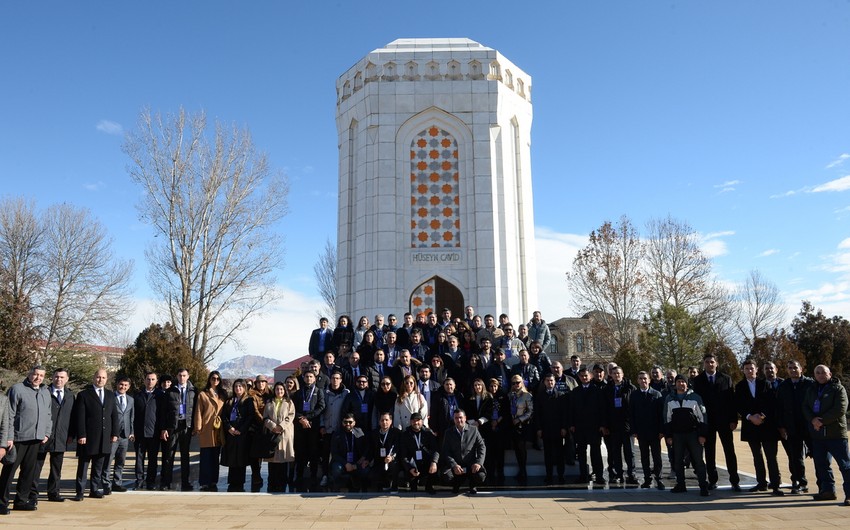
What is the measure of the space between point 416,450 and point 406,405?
0.63 m

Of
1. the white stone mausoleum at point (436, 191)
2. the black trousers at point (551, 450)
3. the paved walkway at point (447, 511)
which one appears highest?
the white stone mausoleum at point (436, 191)

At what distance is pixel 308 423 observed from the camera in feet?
28.3

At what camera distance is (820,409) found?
7070 mm

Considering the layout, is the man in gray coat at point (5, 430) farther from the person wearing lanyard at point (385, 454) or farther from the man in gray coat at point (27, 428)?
the person wearing lanyard at point (385, 454)

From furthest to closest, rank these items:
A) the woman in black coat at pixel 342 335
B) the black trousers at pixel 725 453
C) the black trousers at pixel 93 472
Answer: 1. the woman in black coat at pixel 342 335
2. the black trousers at pixel 725 453
3. the black trousers at pixel 93 472

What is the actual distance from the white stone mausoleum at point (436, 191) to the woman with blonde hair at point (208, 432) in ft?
23.1

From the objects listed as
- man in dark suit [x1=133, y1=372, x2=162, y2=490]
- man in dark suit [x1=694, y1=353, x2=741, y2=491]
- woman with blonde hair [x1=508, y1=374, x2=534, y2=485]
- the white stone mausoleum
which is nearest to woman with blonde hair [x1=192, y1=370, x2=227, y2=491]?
man in dark suit [x1=133, y1=372, x2=162, y2=490]

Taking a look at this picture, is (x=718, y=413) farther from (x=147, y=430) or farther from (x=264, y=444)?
(x=147, y=430)

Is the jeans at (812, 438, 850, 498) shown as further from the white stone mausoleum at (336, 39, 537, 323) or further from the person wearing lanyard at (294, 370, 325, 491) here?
the white stone mausoleum at (336, 39, 537, 323)

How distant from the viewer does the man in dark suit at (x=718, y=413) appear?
8023 mm

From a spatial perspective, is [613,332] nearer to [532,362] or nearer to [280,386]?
[532,362]

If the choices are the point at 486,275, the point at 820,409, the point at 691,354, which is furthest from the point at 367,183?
the point at 691,354

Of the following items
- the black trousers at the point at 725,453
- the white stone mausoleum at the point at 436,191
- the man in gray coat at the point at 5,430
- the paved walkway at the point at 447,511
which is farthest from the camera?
the white stone mausoleum at the point at 436,191

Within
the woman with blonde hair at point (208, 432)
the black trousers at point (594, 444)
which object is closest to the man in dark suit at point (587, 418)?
the black trousers at point (594, 444)
